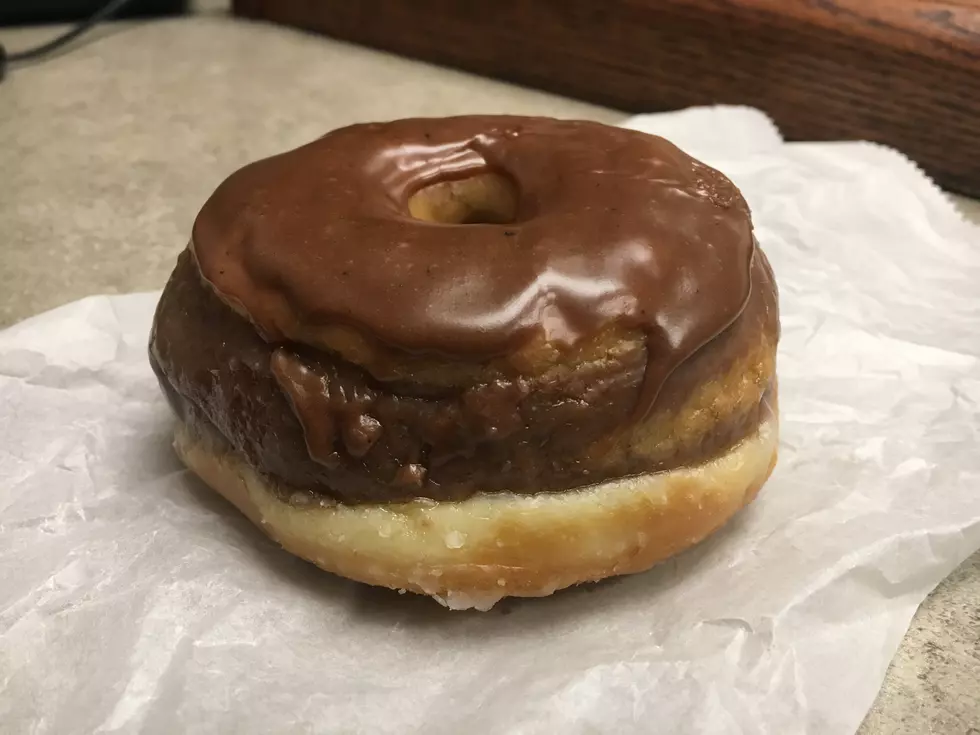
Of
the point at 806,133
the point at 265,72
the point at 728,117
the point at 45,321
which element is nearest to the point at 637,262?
the point at 45,321

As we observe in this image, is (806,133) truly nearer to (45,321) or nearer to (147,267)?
(147,267)

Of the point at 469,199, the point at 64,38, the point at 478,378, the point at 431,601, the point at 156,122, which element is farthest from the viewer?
the point at 64,38

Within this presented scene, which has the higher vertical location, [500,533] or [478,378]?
[478,378]

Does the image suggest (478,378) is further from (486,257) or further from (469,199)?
(469,199)

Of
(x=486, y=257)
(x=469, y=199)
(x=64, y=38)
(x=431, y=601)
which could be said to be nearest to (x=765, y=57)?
(x=469, y=199)

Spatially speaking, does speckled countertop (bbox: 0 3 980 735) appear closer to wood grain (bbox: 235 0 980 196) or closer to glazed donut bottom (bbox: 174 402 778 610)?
wood grain (bbox: 235 0 980 196)

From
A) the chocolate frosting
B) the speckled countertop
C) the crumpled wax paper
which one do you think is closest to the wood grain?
the speckled countertop
